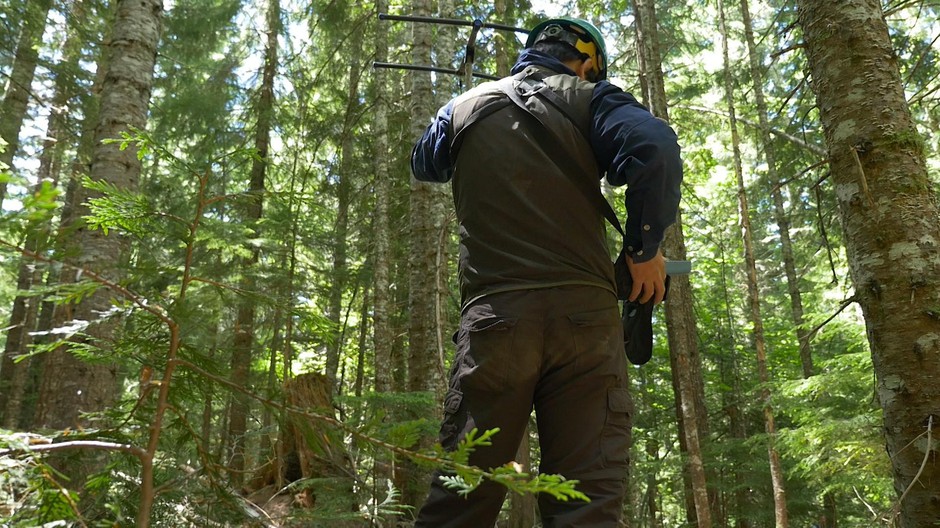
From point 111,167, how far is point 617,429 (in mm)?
4240

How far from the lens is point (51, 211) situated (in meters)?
1.20

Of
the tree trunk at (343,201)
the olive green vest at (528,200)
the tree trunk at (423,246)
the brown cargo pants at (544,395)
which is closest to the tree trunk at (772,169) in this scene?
the tree trunk at (423,246)

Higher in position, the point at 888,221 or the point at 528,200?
the point at 888,221

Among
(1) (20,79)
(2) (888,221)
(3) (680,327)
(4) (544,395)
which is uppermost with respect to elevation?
(1) (20,79)

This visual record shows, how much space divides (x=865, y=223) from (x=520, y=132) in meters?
1.77

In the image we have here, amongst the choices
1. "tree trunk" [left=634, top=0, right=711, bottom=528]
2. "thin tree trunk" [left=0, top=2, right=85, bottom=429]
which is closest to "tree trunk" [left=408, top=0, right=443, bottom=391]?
"tree trunk" [left=634, top=0, right=711, bottom=528]

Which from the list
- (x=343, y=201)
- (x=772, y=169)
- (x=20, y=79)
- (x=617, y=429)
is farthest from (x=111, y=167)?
(x=772, y=169)

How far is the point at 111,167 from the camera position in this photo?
4.56 metres

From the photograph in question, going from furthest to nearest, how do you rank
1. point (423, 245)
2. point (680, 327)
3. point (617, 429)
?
point (680, 327), point (423, 245), point (617, 429)

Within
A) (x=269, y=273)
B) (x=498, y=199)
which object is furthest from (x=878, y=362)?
(x=269, y=273)

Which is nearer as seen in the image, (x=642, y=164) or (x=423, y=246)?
(x=642, y=164)

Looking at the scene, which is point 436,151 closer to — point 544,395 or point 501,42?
point 544,395

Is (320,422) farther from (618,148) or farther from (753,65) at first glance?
(753,65)

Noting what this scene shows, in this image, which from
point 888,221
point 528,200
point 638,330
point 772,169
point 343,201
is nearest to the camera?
point 528,200
